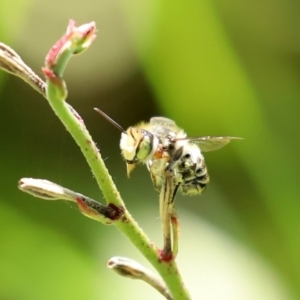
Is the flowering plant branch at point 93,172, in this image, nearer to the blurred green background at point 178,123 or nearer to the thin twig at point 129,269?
the thin twig at point 129,269

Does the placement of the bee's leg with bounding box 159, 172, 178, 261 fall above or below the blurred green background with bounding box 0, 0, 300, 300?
below

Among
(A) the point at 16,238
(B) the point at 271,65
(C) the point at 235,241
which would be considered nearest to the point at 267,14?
(B) the point at 271,65

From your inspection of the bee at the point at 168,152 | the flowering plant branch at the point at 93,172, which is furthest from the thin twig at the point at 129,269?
the bee at the point at 168,152

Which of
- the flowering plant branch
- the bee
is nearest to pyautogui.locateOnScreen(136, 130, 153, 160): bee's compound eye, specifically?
the bee

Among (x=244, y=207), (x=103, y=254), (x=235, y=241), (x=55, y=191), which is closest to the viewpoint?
(x=55, y=191)

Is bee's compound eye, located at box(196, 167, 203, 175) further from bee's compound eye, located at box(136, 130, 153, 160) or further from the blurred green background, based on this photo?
the blurred green background

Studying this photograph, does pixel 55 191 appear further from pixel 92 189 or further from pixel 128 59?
pixel 128 59

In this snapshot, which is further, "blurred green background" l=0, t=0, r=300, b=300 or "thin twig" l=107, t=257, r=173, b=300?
"blurred green background" l=0, t=0, r=300, b=300

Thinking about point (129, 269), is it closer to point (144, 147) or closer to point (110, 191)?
point (110, 191)
